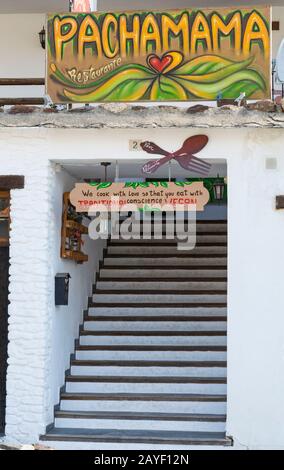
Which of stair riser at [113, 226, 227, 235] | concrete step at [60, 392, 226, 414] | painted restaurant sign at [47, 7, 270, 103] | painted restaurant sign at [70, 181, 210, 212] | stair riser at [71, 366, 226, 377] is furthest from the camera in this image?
stair riser at [113, 226, 227, 235]

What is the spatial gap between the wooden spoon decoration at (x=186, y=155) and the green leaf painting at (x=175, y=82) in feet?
1.98

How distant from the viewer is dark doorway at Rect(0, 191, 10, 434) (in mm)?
10977

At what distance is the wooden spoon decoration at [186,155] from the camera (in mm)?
10523

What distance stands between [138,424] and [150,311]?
8.05 ft

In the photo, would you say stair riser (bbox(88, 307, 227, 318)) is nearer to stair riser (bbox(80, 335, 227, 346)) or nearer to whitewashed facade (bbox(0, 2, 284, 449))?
stair riser (bbox(80, 335, 227, 346))

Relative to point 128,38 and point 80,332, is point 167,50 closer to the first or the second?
point 128,38

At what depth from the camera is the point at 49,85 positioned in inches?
425

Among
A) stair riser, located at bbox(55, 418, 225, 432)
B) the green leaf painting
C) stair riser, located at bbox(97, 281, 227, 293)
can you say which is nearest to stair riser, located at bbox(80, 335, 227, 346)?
stair riser, located at bbox(97, 281, 227, 293)

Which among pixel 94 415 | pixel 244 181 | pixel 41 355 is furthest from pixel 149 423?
pixel 244 181

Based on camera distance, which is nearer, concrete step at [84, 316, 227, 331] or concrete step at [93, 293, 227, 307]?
concrete step at [84, 316, 227, 331]

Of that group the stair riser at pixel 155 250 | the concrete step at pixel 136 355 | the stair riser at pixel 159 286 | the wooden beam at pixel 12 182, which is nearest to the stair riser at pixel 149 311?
the stair riser at pixel 159 286

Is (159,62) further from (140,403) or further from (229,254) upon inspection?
(140,403)

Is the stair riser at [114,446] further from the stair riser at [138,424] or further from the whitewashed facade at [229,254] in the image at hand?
the stair riser at [138,424]

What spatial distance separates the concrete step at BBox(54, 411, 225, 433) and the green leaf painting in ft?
13.5
